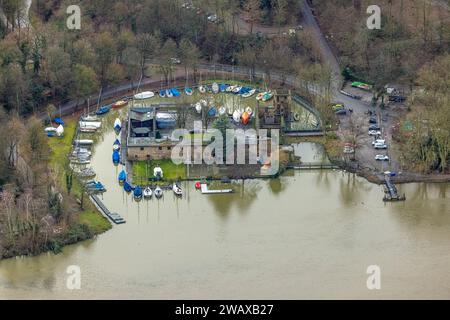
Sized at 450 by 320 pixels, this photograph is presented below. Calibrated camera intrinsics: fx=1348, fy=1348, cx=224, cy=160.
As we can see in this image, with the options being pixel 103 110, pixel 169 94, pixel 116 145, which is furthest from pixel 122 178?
pixel 169 94

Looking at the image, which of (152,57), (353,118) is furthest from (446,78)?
(152,57)

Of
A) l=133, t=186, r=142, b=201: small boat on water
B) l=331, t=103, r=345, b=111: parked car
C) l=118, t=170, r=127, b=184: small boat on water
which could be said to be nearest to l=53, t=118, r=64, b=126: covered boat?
l=118, t=170, r=127, b=184: small boat on water

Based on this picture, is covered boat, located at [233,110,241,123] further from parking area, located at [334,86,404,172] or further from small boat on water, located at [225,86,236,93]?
parking area, located at [334,86,404,172]

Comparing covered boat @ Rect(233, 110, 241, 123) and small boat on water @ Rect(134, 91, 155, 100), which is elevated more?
small boat on water @ Rect(134, 91, 155, 100)

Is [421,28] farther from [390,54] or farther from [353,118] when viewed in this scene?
[353,118]

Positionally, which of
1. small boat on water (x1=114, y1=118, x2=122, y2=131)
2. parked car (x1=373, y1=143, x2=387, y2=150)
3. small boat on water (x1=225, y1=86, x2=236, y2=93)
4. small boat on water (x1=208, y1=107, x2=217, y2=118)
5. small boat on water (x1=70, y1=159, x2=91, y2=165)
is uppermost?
small boat on water (x1=225, y1=86, x2=236, y2=93)

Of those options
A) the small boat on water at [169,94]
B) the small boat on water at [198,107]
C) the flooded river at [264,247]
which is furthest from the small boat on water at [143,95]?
the flooded river at [264,247]

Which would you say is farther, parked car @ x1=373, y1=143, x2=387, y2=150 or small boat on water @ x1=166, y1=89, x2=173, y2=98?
small boat on water @ x1=166, y1=89, x2=173, y2=98
